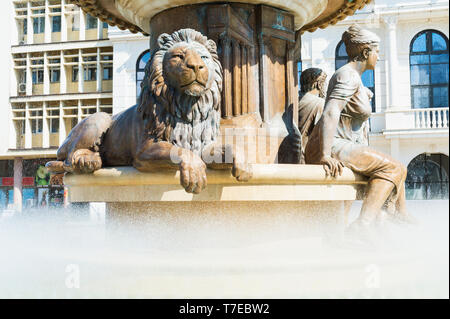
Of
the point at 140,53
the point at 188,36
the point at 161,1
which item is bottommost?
the point at 188,36

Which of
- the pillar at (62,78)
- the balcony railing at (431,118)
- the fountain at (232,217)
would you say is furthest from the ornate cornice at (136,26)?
the pillar at (62,78)

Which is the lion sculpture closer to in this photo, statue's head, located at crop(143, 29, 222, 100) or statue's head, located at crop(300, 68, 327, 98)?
statue's head, located at crop(143, 29, 222, 100)

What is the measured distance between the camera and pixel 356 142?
4863mm

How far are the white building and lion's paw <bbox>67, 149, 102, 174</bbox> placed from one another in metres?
12.5

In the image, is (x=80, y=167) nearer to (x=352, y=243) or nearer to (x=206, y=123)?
(x=206, y=123)

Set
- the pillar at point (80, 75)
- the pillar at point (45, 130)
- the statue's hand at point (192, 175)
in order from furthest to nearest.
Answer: the pillar at point (80, 75) → the pillar at point (45, 130) → the statue's hand at point (192, 175)

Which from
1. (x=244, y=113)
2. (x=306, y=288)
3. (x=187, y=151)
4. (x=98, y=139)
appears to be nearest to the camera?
(x=306, y=288)

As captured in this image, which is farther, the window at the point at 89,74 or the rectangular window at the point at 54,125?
the window at the point at 89,74

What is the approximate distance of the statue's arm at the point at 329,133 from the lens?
4242 mm

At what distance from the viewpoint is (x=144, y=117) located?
13.6 ft

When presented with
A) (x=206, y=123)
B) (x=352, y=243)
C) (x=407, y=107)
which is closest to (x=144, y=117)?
(x=206, y=123)

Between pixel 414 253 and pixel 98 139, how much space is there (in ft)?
9.13

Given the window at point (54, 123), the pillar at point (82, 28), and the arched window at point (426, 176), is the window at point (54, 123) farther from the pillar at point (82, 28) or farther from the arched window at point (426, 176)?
the arched window at point (426, 176)

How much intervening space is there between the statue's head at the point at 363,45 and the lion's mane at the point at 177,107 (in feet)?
4.96
